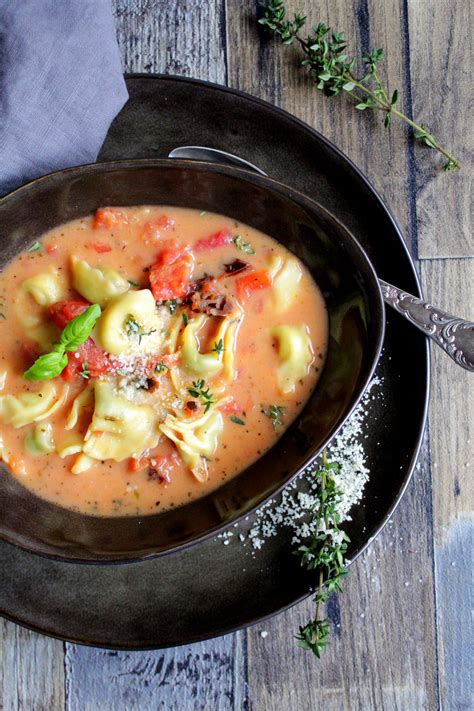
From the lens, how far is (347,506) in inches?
129

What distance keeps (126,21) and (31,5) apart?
61cm

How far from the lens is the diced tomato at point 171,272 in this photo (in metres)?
3.15

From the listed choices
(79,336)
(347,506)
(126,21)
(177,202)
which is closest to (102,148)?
(177,202)

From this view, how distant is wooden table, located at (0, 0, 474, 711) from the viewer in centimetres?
347

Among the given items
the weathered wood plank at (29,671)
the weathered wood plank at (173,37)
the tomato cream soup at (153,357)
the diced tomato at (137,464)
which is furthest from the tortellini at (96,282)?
the weathered wood plank at (29,671)

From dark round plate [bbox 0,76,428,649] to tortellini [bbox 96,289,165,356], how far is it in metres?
0.73

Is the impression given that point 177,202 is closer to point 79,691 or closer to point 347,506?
point 347,506

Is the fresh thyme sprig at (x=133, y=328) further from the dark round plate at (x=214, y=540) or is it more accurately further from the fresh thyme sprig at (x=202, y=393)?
the dark round plate at (x=214, y=540)

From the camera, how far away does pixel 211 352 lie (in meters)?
3.16

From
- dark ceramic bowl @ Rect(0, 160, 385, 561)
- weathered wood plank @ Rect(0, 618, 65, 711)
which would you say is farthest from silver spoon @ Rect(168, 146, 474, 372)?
weathered wood plank @ Rect(0, 618, 65, 711)

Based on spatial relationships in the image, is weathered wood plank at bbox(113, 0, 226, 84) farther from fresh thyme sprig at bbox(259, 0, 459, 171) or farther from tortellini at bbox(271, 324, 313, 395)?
tortellini at bbox(271, 324, 313, 395)

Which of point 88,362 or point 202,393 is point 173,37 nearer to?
point 88,362

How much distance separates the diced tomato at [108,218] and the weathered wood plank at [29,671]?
2022 millimetres

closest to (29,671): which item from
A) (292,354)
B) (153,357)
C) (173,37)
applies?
(153,357)
